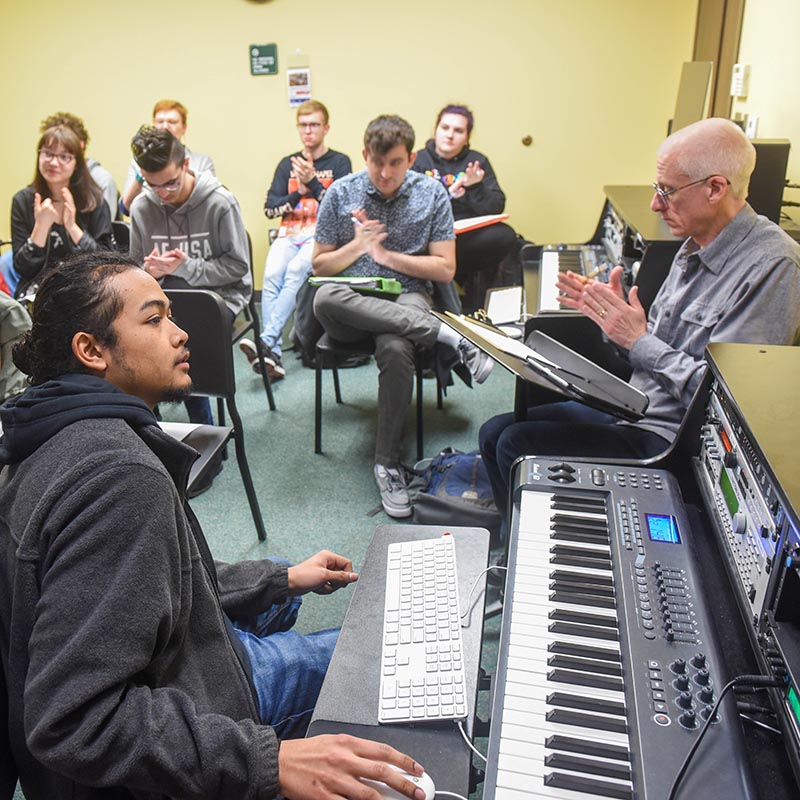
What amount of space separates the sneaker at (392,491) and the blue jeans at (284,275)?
5.10 feet

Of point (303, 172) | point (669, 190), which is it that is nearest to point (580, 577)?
point (669, 190)

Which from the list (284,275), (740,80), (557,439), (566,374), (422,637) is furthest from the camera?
(284,275)

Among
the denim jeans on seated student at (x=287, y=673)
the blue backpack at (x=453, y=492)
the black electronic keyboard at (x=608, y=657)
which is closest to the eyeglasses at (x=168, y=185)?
the blue backpack at (x=453, y=492)

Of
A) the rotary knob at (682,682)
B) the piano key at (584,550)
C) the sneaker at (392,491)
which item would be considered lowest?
the sneaker at (392,491)

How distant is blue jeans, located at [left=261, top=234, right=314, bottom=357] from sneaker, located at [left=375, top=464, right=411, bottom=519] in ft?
5.10

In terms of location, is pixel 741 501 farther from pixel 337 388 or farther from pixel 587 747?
pixel 337 388

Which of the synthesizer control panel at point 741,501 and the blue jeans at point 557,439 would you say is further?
the blue jeans at point 557,439

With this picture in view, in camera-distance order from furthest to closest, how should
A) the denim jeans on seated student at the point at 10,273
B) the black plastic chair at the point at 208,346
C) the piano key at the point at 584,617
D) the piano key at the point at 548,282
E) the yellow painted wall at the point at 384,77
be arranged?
the yellow painted wall at the point at 384,77, the denim jeans on seated student at the point at 10,273, the piano key at the point at 548,282, the black plastic chair at the point at 208,346, the piano key at the point at 584,617

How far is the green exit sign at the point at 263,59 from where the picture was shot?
4.58 m

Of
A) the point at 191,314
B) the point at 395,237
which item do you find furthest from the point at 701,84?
the point at 191,314

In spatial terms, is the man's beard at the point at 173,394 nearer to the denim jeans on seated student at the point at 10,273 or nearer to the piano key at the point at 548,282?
the piano key at the point at 548,282

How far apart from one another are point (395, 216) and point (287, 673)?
2.00 metres

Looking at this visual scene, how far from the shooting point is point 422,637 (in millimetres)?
1104

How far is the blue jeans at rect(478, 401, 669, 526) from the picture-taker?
1826mm
